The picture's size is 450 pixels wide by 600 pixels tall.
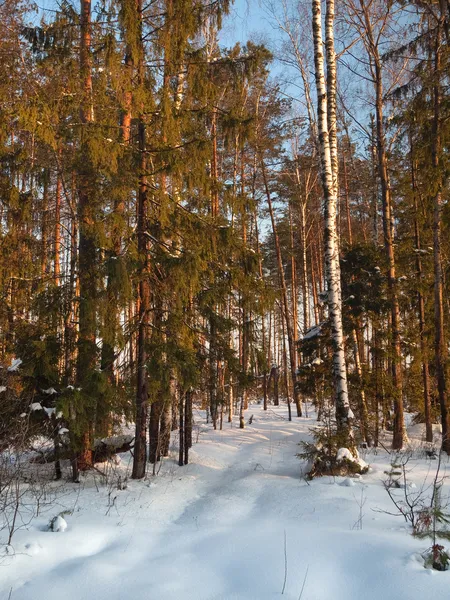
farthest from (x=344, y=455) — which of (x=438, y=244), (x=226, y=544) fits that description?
(x=438, y=244)

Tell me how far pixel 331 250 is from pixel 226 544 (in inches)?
207

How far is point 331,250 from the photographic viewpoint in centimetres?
740

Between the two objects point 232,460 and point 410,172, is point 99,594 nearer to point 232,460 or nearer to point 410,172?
point 232,460

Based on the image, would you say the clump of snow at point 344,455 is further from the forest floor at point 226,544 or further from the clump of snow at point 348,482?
the clump of snow at point 348,482

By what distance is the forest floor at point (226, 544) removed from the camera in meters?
3.10

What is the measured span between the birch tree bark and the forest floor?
1538 millimetres

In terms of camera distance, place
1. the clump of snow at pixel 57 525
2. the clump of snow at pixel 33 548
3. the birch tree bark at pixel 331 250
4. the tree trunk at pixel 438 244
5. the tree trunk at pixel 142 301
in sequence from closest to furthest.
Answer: the clump of snow at pixel 33 548 → the clump of snow at pixel 57 525 → the tree trunk at pixel 142 301 → the birch tree bark at pixel 331 250 → the tree trunk at pixel 438 244

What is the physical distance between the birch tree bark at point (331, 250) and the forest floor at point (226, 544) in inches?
60.6

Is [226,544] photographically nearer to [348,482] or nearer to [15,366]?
[348,482]

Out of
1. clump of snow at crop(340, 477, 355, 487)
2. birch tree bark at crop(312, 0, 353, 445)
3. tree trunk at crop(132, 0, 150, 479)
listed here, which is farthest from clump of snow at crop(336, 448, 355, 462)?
tree trunk at crop(132, 0, 150, 479)

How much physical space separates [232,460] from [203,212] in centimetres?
571

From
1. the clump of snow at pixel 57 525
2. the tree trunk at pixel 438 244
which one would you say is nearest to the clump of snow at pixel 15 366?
the clump of snow at pixel 57 525

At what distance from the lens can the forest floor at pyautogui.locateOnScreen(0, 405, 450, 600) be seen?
310cm

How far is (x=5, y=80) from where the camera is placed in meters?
7.03
